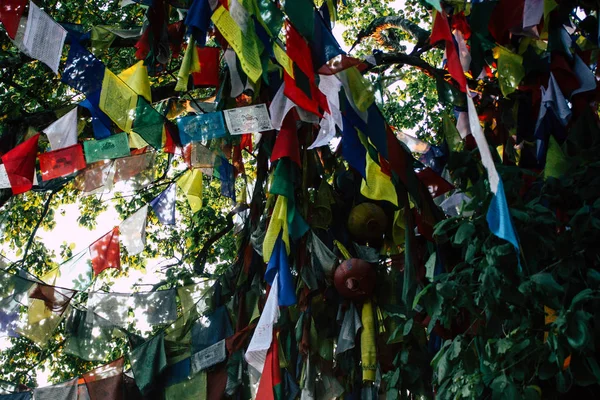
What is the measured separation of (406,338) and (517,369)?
43.8 inches

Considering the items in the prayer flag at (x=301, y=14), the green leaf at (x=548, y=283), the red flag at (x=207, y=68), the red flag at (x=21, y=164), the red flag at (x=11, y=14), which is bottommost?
the green leaf at (x=548, y=283)

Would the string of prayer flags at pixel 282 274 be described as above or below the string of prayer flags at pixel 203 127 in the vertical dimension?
below

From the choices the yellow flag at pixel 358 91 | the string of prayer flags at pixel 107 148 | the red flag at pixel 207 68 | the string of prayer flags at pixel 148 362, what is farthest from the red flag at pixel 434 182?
the string of prayer flags at pixel 148 362

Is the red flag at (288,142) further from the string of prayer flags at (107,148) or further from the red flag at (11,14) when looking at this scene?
the red flag at (11,14)

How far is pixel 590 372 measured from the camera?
319 cm

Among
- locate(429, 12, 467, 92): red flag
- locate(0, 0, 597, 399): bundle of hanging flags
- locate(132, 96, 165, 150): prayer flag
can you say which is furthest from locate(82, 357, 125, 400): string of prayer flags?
locate(429, 12, 467, 92): red flag

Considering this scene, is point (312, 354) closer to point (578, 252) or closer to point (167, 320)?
point (167, 320)

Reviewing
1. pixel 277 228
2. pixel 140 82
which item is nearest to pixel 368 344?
pixel 277 228

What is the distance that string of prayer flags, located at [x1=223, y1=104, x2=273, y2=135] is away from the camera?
4.88m

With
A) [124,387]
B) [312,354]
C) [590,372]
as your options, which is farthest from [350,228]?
[590,372]

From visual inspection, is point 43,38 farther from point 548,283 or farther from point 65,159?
point 548,283

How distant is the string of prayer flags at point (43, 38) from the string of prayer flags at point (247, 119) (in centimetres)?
103

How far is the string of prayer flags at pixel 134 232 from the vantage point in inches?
216

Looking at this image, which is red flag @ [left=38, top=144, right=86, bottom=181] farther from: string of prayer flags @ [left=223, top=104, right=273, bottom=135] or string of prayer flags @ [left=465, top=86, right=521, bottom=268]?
string of prayer flags @ [left=465, top=86, right=521, bottom=268]
